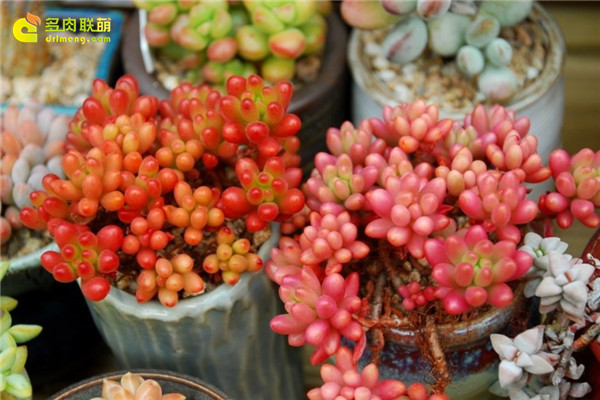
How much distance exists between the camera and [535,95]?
1046mm

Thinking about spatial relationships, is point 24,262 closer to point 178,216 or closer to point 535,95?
point 178,216

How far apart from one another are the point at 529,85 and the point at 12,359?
0.69 m

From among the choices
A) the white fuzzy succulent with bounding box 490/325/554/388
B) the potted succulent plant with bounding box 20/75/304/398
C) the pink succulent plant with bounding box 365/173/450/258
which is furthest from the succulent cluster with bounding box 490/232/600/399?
the potted succulent plant with bounding box 20/75/304/398

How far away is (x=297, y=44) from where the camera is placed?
1.04m

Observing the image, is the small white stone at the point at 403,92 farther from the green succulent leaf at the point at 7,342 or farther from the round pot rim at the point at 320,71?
the green succulent leaf at the point at 7,342

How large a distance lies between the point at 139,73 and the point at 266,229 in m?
0.36

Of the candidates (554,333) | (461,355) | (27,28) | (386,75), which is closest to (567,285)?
(554,333)

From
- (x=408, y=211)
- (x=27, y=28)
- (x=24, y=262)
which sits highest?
(x=408, y=211)

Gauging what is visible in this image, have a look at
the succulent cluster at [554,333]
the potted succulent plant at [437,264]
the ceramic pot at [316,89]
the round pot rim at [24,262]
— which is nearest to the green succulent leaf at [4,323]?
the round pot rim at [24,262]

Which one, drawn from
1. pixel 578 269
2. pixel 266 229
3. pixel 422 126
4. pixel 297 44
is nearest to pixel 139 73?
pixel 297 44

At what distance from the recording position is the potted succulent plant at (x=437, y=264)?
727 mm

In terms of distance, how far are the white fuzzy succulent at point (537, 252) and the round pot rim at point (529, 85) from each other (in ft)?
0.87

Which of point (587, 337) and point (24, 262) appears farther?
point (24, 262)

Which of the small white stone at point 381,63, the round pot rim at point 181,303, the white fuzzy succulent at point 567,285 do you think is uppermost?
the white fuzzy succulent at point 567,285
